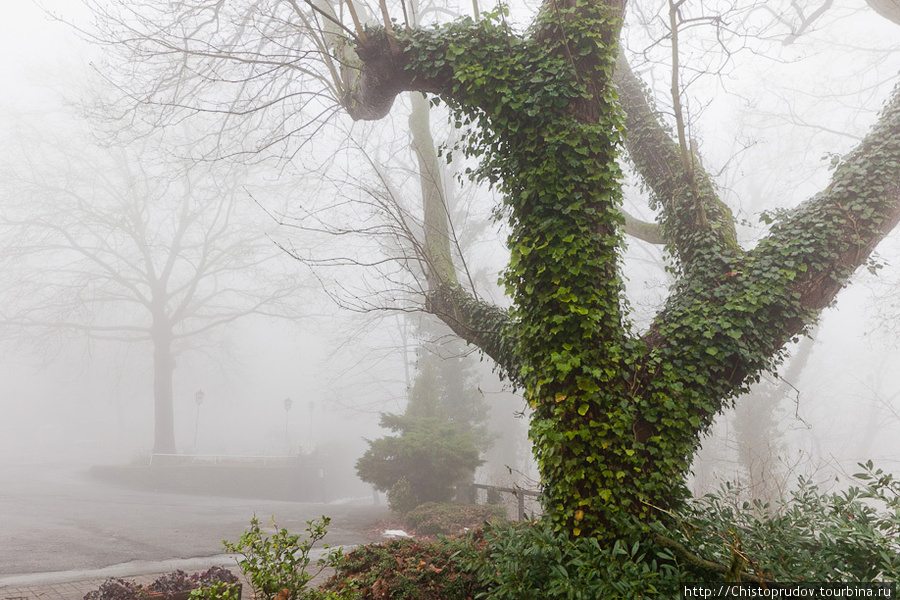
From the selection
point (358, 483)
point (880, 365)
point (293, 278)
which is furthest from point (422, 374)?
point (880, 365)

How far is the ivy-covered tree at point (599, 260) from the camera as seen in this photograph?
413 centimetres

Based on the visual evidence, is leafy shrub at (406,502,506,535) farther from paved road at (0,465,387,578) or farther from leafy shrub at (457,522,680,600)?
leafy shrub at (457,522,680,600)

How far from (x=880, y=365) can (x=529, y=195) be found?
1373 inches

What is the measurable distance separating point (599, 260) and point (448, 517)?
7.73 metres

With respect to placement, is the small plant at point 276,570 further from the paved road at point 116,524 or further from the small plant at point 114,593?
the paved road at point 116,524

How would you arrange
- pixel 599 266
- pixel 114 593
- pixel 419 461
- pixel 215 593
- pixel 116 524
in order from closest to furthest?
1. pixel 215 593
2. pixel 114 593
3. pixel 599 266
4. pixel 116 524
5. pixel 419 461

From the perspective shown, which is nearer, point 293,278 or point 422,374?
point 422,374

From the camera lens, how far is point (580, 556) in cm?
357

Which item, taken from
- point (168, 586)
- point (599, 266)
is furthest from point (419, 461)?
point (599, 266)

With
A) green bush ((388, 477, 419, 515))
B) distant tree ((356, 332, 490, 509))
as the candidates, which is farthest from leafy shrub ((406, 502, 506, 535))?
distant tree ((356, 332, 490, 509))

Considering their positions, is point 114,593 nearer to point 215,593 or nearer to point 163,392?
point 215,593

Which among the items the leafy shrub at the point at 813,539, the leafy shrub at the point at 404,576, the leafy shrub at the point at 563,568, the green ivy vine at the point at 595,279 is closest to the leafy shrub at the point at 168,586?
the leafy shrub at the point at 404,576

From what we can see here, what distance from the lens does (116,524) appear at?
10562 millimetres

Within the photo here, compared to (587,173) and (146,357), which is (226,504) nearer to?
(587,173)
